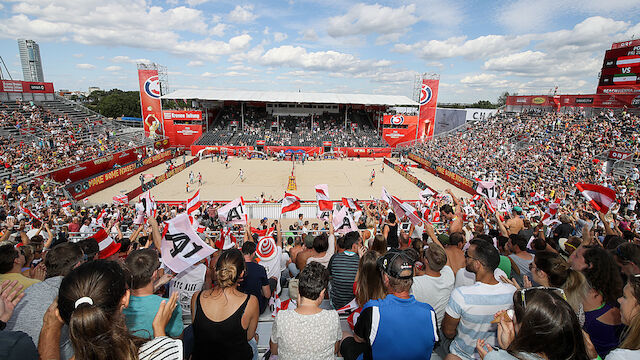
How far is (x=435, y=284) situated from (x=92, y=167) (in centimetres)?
3183

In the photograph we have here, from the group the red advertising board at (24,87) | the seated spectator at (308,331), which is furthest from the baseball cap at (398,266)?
the red advertising board at (24,87)

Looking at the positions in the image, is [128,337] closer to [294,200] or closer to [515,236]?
[515,236]

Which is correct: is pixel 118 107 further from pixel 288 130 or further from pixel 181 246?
pixel 181 246

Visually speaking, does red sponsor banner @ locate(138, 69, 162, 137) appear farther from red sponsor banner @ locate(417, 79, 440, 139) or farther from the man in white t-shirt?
the man in white t-shirt

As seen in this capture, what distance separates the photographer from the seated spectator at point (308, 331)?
2.62 meters

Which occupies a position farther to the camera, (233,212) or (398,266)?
(233,212)

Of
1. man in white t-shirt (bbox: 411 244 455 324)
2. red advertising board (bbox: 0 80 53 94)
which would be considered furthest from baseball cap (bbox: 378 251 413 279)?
red advertising board (bbox: 0 80 53 94)

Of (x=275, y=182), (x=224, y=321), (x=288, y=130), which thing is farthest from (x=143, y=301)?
(x=288, y=130)

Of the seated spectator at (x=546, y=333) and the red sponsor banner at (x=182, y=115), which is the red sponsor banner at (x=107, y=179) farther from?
the seated spectator at (x=546, y=333)

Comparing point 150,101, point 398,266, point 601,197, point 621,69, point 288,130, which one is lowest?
point 288,130

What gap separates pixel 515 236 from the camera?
209 inches

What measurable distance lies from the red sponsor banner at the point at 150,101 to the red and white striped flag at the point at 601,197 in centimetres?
4992

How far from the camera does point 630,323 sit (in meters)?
2.60

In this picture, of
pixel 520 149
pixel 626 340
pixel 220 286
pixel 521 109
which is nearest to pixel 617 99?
pixel 520 149
